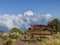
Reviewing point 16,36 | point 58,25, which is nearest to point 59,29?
point 58,25

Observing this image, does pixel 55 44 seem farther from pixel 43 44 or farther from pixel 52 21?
pixel 52 21

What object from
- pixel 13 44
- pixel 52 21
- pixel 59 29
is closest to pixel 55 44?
pixel 13 44

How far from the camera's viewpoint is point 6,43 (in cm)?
1656

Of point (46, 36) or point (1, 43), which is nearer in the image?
point (1, 43)

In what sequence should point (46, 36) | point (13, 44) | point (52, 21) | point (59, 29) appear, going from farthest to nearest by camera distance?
point (52, 21) → point (59, 29) → point (46, 36) → point (13, 44)

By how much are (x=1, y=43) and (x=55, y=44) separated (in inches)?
Result: 128

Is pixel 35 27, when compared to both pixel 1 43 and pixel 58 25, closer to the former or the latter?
pixel 1 43

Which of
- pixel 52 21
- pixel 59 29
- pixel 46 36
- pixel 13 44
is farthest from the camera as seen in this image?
pixel 52 21

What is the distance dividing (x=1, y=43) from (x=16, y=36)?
18.0 feet

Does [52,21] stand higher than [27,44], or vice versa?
[52,21]

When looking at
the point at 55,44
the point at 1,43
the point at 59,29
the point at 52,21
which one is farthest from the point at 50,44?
the point at 52,21

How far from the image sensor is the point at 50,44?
16.6 metres

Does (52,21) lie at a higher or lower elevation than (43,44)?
higher

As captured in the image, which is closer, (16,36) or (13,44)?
(13,44)
